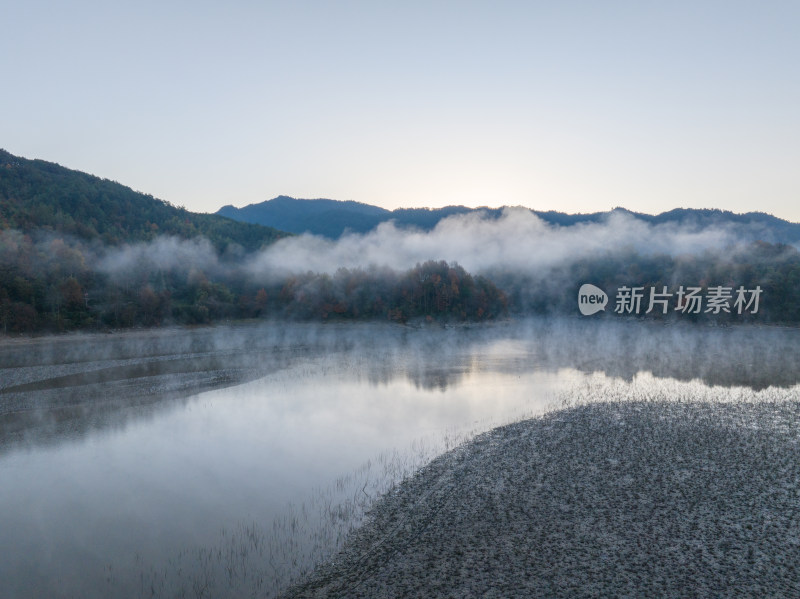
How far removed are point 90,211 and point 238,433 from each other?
273 feet

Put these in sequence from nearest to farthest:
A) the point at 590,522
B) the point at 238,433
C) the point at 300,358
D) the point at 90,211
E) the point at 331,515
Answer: the point at 590,522, the point at 331,515, the point at 238,433, the point at 300,358, the point at 90,211

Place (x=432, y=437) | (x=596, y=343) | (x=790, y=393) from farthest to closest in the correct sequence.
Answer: (x=596, y=343) → (x=790, y=393) → (x=432, y=437)

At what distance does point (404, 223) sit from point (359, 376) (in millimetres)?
134562

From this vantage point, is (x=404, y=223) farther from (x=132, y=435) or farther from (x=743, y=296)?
(x=132, y=435)

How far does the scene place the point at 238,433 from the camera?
17.8 m

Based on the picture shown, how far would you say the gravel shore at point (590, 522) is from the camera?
789cm

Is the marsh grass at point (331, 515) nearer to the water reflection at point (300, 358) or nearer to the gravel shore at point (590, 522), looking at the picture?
the gravel shore at point (590, 522)

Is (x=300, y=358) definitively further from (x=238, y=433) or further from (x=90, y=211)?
(x=90, y=211)

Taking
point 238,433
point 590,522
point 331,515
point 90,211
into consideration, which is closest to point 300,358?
point 238,433

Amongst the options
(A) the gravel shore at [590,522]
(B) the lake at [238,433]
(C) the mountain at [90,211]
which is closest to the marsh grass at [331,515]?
(B) the lake at [238,433]

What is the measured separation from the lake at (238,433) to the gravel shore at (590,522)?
1.17m

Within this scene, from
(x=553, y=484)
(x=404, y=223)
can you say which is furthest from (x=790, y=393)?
(x=404, y=223)

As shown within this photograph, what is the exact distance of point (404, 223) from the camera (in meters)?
160

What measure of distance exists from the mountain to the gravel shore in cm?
7515
